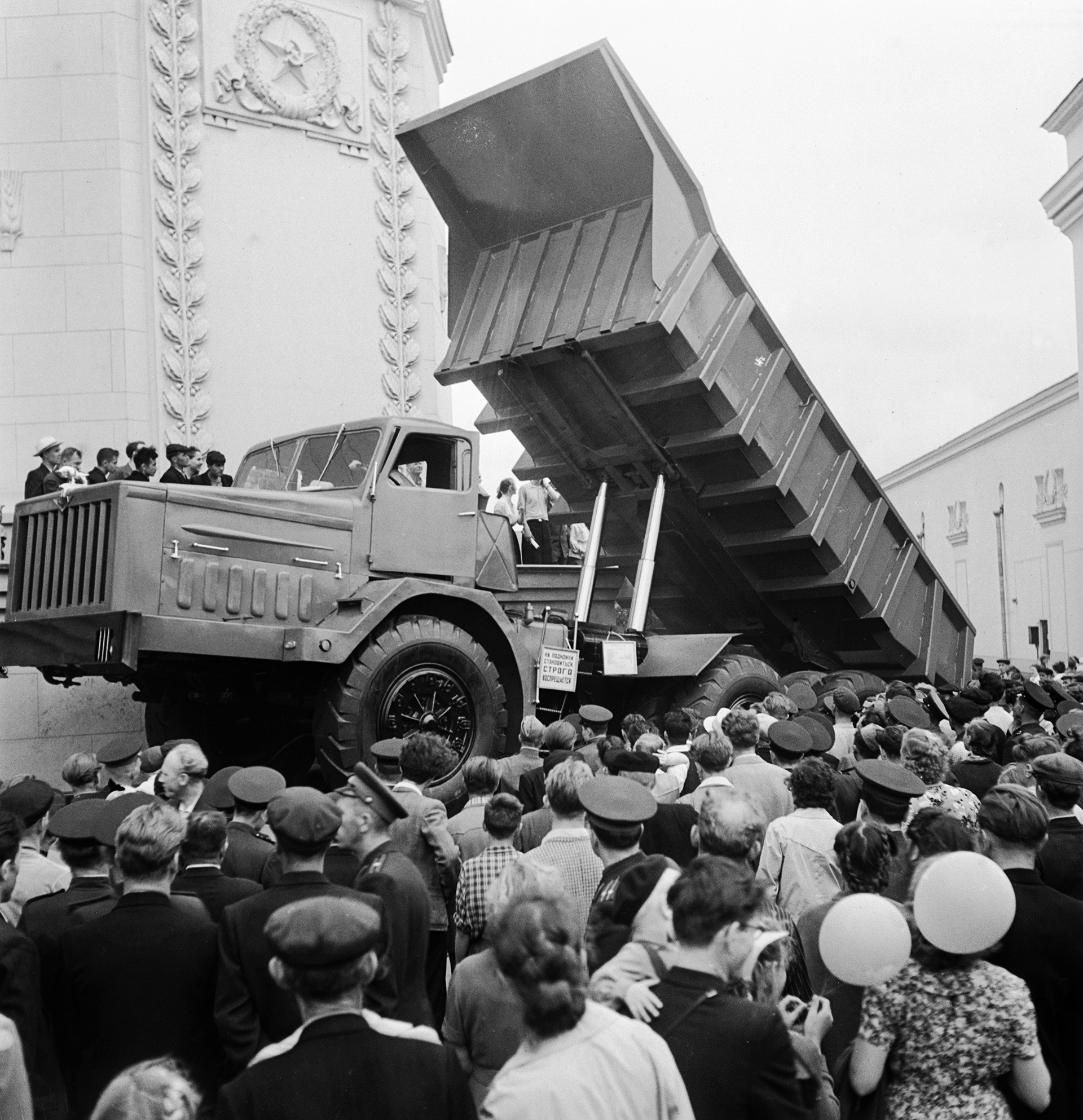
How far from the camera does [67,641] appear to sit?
7777 mm

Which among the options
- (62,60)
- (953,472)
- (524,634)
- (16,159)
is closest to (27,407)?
(16,159)

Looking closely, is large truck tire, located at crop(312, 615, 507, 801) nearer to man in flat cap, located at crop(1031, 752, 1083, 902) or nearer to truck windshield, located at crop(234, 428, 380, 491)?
truck windshield, located at crop(234, 428, 380, 491)

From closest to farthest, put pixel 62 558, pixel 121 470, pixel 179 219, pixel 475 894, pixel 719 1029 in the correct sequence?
1. pixel 719 1029
2. pixel 475 894
3. pixel 62 558
4. pixel 121 470
5. pixel 179 219

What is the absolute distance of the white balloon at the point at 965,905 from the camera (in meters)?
2.59

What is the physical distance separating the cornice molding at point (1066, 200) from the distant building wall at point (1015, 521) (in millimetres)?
2380

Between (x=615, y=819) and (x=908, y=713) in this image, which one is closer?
(x=615, y=819)

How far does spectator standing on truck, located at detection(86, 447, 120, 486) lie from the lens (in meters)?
9.35

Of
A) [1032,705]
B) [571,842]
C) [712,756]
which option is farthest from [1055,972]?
[1032,705]

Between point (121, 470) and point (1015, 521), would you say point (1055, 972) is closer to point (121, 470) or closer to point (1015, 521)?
point (121, 470)

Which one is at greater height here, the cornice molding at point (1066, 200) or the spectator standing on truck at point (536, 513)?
the cornice molding at point (1066, 200)

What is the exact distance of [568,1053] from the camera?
2.15 metres

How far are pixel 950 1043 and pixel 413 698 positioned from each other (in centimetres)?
585

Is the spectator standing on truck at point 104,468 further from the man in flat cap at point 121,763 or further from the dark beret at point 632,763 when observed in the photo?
the dark beret at point 632,763

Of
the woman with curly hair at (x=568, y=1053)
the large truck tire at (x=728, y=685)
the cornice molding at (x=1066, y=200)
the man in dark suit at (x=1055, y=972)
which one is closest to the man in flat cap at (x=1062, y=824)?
the man in dark suit at (x=1055, y=972)
